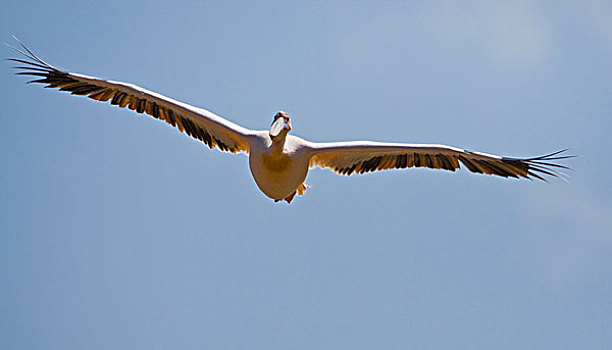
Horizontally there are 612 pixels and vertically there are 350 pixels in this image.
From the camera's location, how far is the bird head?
9945 mm

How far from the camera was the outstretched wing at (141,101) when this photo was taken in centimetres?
1098

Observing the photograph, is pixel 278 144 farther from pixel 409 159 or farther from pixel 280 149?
pixel 409 159

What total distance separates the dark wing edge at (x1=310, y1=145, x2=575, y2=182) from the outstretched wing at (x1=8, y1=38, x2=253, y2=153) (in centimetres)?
130

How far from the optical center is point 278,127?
32.9 ft

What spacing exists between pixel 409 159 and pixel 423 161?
0.63 feet

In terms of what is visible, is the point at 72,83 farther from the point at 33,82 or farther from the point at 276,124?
the point at 276,124

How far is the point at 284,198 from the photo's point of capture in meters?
11.0

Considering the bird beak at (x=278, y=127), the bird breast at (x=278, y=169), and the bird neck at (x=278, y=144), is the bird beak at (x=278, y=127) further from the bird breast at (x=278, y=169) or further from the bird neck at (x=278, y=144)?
the bird breast at (x=278, y=169)

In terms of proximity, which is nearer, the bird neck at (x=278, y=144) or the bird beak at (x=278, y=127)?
the bird beak at (x=278, y=127)

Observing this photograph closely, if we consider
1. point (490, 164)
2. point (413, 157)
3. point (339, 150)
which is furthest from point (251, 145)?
point (490, 164)

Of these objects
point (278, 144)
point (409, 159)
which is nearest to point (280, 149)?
point (278, 144)

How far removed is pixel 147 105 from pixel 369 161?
3178mm

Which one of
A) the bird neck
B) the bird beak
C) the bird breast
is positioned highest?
the bird beak

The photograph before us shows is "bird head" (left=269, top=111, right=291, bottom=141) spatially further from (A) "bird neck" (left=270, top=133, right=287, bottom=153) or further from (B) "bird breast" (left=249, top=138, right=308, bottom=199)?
(B) "bird breast" (left=249, top=138, right=308, bottom=199)
